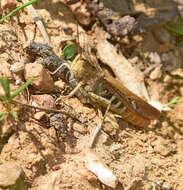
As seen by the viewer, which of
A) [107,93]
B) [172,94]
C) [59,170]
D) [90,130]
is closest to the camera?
[59,170]

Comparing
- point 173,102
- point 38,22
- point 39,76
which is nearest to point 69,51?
point 38,22

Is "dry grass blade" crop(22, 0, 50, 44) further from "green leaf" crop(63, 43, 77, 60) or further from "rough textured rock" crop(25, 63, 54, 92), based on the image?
"rough textured rock" crop(25, 63, 54, 92)

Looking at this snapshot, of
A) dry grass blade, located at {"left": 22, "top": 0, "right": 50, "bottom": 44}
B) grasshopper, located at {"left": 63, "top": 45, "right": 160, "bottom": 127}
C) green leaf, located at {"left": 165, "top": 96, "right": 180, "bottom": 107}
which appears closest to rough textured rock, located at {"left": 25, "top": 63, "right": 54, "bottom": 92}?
grasshopper, located at {"left": 63, "top": 45, "right": 160, "bottom": 127}

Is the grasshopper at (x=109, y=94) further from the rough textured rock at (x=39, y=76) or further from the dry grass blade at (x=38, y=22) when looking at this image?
the dry grass blade at (x=38, y=22)

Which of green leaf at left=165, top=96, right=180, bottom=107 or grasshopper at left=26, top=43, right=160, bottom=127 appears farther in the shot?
green leaf at left=165, top=96, right=180, bottom=107

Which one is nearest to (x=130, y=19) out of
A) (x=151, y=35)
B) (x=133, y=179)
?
(x=151, y=35)

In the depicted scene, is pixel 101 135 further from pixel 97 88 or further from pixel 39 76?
pixel 39 76

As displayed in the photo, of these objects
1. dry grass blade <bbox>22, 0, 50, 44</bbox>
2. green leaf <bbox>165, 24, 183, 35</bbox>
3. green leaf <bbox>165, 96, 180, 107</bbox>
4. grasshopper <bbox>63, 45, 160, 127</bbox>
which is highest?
dry grass blade <bbox>22, 0, 50, 44</bbox>

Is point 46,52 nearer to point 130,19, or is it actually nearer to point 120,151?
point 120,151

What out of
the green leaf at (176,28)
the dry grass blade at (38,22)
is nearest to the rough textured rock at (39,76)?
the dry grass blade at (38,22)
